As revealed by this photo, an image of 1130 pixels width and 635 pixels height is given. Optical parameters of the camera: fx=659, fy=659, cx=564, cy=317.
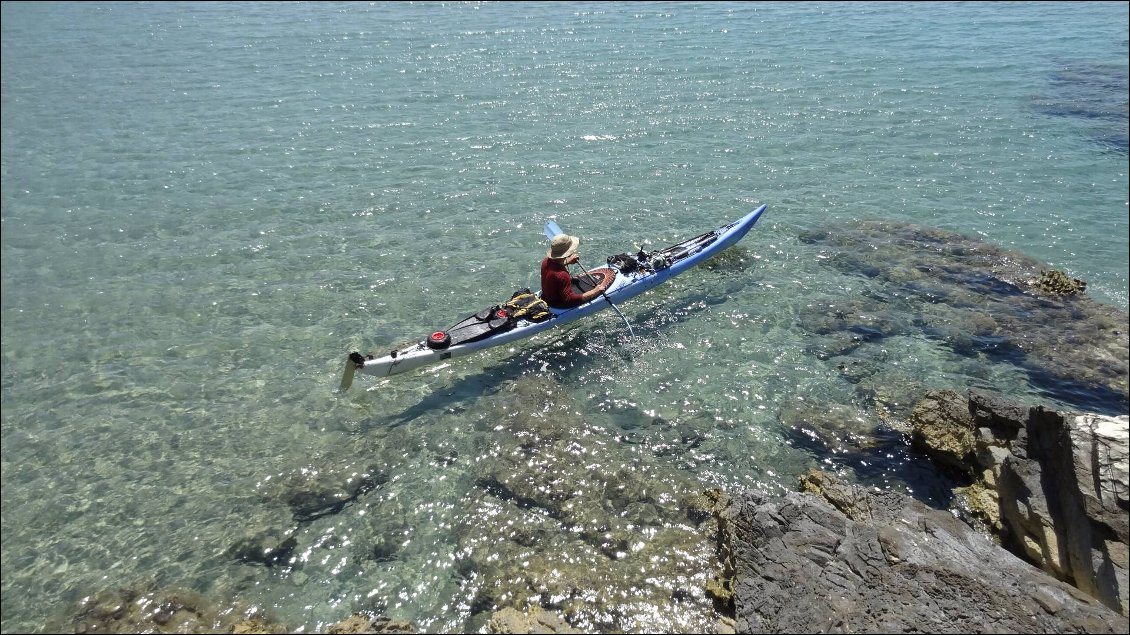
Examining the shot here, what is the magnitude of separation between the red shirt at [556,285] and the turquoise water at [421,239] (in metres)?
0.69

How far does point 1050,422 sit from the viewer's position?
7301 millimetres

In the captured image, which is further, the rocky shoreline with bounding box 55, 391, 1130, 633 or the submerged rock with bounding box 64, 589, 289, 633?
the submerged rock with bounding box 64, 589, 289, 633

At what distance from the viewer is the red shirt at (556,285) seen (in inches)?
429

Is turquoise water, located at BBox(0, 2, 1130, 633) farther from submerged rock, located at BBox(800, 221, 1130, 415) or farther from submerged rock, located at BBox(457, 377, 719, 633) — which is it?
submerged rock, located at BBox(800, 221, 1130, 415)

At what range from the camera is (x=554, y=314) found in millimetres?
11055

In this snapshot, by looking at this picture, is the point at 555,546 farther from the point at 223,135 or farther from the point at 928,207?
the point at 223,135

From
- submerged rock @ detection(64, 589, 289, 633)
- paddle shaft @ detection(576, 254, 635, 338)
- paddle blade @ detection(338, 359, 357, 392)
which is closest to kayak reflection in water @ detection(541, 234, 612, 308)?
paddle shaft @ detection(576, 254, 635, 338)

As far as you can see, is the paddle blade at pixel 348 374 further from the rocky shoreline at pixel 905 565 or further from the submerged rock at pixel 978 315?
the submerged rock at pixel 978 315

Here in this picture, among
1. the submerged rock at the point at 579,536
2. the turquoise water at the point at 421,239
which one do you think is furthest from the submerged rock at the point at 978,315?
the submerged rock at the point at 579,536

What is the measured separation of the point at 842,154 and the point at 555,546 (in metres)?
15.1

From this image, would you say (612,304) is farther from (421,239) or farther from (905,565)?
(905,565)

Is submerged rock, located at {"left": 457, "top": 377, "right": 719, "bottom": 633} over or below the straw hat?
below

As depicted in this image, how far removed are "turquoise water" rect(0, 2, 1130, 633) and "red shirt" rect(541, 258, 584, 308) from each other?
69 centimetres

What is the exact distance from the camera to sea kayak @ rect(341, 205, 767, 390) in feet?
31.9
